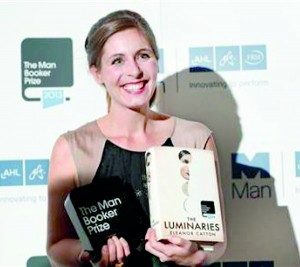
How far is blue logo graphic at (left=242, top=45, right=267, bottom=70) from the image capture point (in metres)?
1.82

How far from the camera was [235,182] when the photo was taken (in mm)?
1854

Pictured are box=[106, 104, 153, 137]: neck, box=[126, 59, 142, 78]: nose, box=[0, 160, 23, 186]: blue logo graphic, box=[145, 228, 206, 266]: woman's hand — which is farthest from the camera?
box=[0, 160, 23, 186]: blue logo graphic

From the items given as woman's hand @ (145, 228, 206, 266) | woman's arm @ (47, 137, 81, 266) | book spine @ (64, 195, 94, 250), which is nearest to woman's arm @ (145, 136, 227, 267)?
woman's hand @ (145, 228, 206, 266)

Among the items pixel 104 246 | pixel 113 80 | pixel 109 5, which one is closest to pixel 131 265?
pixel 104 246

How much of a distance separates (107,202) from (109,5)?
702 millimetres

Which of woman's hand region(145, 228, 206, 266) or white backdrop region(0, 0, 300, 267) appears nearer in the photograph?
woman's hand region(145, 228, 206, 266)

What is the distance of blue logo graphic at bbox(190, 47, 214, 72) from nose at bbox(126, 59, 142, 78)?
394 millimetres

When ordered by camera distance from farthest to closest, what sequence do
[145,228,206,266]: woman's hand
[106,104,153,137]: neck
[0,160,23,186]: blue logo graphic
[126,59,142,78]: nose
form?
[0,160,23,186]: blue logo graphic
[106,104,153,137]: neck
[126,59,142,78]: nose
[145,228,206,266]: woman's hand

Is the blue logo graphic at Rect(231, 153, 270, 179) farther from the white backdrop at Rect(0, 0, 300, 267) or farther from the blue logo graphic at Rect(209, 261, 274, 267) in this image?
the blue logo graphic at Rect(209, 261, 274, 267)

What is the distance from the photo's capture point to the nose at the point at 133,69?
1.46 metres

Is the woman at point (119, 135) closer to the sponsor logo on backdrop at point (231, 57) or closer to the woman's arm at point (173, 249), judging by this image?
the woman's arm at point (173, 249)

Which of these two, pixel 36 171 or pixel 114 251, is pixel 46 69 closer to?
pixel 36 171

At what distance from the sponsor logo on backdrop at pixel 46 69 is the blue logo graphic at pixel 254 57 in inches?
20.1

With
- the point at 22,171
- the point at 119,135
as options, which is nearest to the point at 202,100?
the point at 119,135
